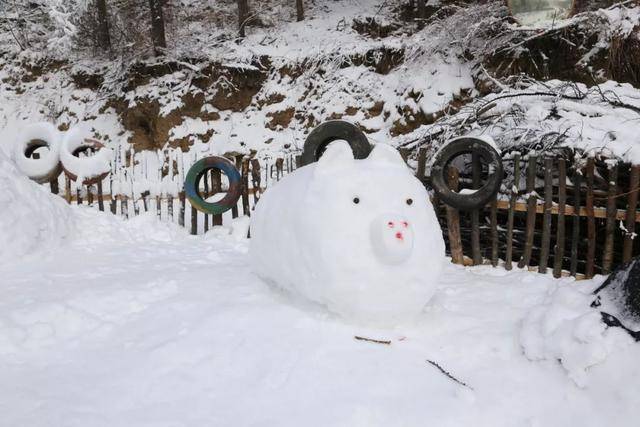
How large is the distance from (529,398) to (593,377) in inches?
15.1

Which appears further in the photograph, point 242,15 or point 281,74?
point 242,15

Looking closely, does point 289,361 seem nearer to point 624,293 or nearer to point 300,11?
point 624,293

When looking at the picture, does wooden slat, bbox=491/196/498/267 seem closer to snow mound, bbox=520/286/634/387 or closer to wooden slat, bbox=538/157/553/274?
wooden slat, bbox=538/157/553/274

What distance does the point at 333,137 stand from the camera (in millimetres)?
5500

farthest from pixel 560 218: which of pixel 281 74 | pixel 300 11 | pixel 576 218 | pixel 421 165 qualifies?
pixel 300 11

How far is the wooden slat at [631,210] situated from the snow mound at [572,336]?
69.9 inches

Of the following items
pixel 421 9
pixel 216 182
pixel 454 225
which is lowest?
pixel 454 225

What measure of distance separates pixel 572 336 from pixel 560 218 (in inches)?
101

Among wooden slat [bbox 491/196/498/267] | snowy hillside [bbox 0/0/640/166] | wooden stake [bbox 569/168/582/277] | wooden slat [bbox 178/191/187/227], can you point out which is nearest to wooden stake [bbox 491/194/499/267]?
wooden slat [bbox 491/196/498/267]

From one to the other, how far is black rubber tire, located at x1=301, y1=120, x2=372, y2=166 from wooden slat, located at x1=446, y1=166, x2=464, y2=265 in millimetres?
1105

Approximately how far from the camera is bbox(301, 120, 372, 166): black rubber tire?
5430mm

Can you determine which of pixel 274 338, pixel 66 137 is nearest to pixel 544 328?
pixel 274 338

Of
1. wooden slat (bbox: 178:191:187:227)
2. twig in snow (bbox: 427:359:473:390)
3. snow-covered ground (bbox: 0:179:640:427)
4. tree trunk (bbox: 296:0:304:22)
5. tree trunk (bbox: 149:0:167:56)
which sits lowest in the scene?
twig in snow (bbox: 427:359:473:390)

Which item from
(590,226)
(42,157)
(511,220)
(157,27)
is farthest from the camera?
(157,27)
